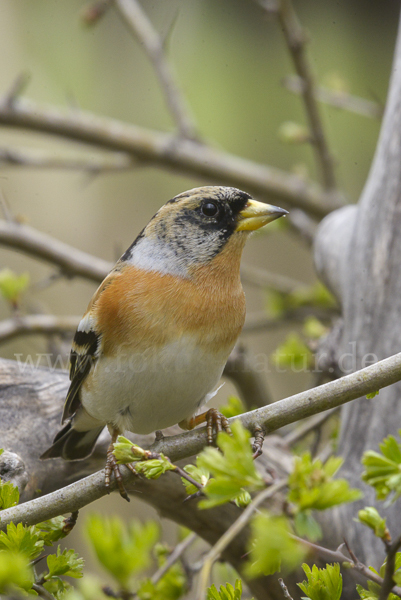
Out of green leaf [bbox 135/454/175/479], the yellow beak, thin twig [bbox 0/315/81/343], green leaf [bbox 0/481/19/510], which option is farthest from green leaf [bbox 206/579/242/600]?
thin twig [bbox 0/315/81/343]

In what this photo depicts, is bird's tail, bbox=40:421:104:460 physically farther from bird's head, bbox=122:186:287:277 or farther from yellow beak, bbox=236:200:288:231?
yellow beak, bbox=236:200:288:231

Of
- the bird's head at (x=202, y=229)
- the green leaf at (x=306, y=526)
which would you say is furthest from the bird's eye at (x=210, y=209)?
the green leaf at (x=306, y=526)

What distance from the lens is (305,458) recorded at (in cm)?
103

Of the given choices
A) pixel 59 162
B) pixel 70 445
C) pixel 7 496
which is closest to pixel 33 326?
pixel 70 445

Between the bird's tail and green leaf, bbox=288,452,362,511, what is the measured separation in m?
1.50

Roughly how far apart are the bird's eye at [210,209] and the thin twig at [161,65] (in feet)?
6.72

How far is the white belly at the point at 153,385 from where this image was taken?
6.55 feet

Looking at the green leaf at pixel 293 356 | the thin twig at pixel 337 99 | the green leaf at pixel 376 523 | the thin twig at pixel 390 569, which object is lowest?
the green leaf at pixel 293 356

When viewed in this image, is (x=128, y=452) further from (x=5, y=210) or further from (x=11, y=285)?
Answer: (x=5, y=210)

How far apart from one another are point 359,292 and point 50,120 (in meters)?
2.48

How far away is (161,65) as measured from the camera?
415cm

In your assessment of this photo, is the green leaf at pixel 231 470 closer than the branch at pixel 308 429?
Yes

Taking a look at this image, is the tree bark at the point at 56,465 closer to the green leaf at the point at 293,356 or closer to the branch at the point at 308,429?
the branch at the point at 308,429

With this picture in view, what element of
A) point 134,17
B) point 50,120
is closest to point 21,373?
point 50,120
